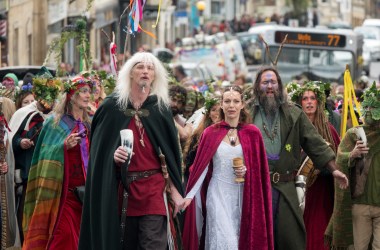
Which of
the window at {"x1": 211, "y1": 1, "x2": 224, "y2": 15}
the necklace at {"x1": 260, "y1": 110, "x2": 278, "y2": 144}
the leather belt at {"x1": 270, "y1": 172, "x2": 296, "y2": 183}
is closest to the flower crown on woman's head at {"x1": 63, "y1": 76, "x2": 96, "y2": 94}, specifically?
the necklace at {"x1": 260, "y1": 110, "x2": 278, "y2": 144}

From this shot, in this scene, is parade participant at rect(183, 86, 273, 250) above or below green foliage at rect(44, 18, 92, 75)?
below

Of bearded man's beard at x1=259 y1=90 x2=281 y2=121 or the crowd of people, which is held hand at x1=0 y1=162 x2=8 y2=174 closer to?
the crowd of people

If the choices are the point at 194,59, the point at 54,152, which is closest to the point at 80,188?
the point at 54,152

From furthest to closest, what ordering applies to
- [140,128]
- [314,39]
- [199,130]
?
[314,39], [199,130], [140,128]

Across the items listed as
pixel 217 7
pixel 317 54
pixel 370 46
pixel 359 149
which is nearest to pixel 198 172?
pixel 359 149

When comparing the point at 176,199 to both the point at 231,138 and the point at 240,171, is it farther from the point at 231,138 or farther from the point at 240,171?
the point at 231,138

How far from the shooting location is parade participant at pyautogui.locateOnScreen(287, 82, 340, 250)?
46.2 feet

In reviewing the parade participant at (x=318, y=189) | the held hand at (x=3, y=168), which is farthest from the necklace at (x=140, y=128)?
the parade participant at (x=318, y=189)

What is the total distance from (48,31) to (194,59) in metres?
8.21

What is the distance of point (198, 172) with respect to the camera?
12.4m

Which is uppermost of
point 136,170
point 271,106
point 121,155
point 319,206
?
point 271,106

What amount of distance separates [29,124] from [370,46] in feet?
129

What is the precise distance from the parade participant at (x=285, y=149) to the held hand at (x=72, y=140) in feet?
5.06

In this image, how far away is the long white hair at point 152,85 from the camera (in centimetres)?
1143
